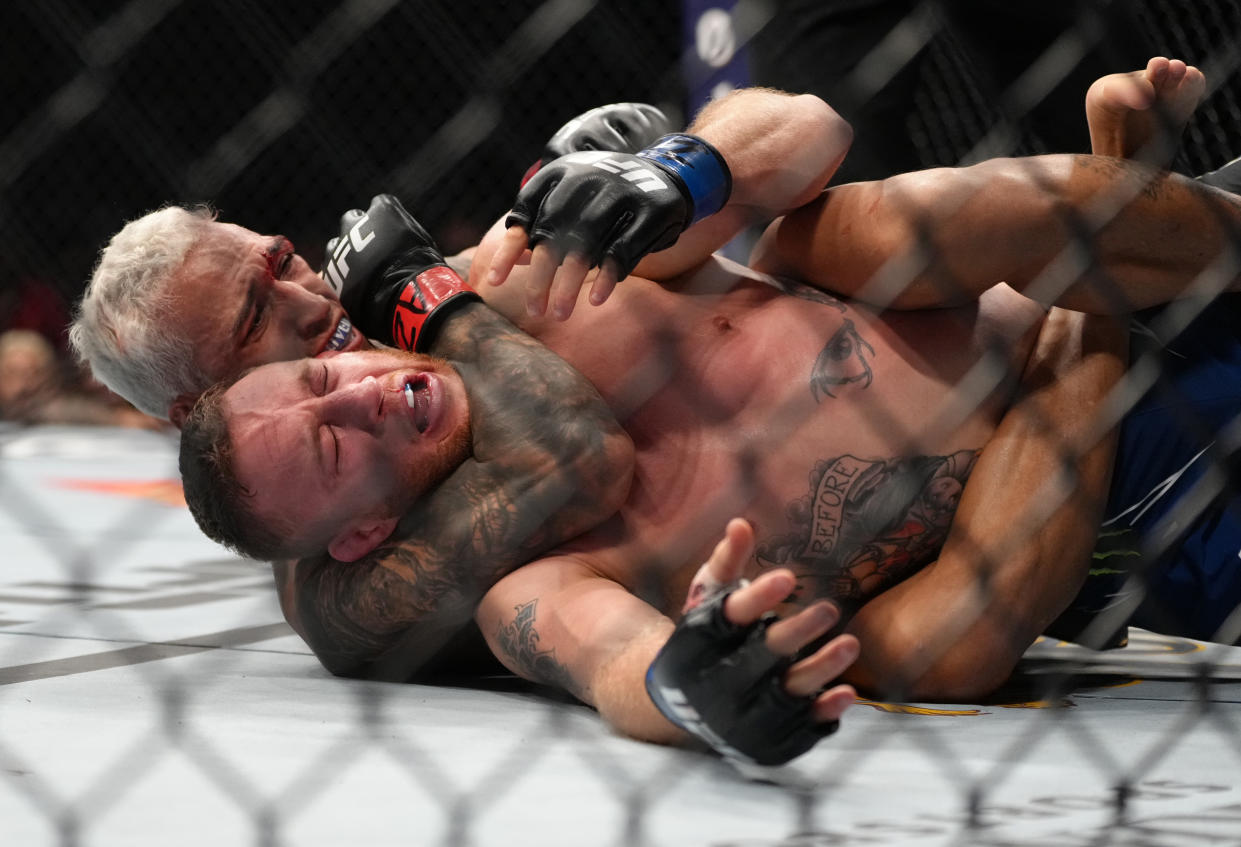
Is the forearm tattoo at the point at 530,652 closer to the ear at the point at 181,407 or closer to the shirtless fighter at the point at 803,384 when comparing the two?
the shirtless fighter at the point at 803,384

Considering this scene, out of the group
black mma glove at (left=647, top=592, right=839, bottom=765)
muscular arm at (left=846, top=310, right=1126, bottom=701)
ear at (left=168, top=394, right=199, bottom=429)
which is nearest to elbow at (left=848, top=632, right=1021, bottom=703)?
muscular arm at (left=846, top=310, right=1126, bottom=701)

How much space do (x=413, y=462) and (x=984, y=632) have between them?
1.88 feet

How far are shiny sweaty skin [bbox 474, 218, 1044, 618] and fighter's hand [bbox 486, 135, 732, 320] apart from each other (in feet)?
0.75

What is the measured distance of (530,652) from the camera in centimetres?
125

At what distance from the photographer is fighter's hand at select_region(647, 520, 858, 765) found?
846mm

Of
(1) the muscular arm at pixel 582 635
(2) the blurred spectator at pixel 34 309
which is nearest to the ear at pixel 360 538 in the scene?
(1) the muscular arm at pixel 582 635

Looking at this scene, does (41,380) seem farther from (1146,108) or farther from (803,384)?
(1146,108)

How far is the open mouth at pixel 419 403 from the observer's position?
1.32 m

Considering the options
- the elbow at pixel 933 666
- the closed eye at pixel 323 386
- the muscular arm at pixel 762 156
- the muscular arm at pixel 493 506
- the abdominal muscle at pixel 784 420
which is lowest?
the elbow at pixel 933 666

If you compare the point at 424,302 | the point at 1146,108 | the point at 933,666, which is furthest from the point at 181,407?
the point at 1146,108

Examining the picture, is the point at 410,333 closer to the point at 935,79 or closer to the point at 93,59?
the point at 93,59

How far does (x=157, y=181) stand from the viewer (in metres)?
4.36

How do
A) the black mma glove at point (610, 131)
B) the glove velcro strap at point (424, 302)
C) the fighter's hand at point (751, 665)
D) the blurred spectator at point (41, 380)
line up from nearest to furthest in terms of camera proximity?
1. the fighter's hand at point (751, 665)
2. the glove velcro strap at point (424, 302)
3. the black mma glove at point (610, 131)
4. the blurred spectator at point (41, 380)

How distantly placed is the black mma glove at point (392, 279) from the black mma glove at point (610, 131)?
16 centimetres
